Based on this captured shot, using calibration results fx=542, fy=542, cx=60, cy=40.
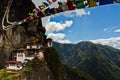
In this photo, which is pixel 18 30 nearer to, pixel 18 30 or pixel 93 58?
pixel 18 30

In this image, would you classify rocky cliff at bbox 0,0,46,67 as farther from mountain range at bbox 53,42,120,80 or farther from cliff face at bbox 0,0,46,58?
mountain range at bbox 53,42,120,80

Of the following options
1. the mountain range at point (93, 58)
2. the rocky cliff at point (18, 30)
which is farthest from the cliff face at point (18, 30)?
the mountain range at point (93, 58)

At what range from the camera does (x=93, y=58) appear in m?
15.2

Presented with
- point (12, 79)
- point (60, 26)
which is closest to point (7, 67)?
point (12, 79)

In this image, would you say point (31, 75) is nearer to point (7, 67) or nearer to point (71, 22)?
point (7, 67)

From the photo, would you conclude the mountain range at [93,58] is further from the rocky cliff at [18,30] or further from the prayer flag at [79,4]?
the prayer flag at [79,4]

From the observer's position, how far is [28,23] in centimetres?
1594

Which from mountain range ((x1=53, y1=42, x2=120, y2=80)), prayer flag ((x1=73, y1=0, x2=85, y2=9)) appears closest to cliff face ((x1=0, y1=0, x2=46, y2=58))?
mountain range ((x1=53, y1=42, x2=120, y2=80))

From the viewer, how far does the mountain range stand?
1482 centimetres

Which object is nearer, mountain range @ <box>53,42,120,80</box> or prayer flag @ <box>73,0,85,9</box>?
prayer flag @ <box>73,0,85,9</box>

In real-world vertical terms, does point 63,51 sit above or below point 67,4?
below

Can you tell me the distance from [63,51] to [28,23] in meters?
1.38

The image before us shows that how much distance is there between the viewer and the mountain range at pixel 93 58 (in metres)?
14.8

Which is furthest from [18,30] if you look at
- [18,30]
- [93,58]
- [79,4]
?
[79,4]
